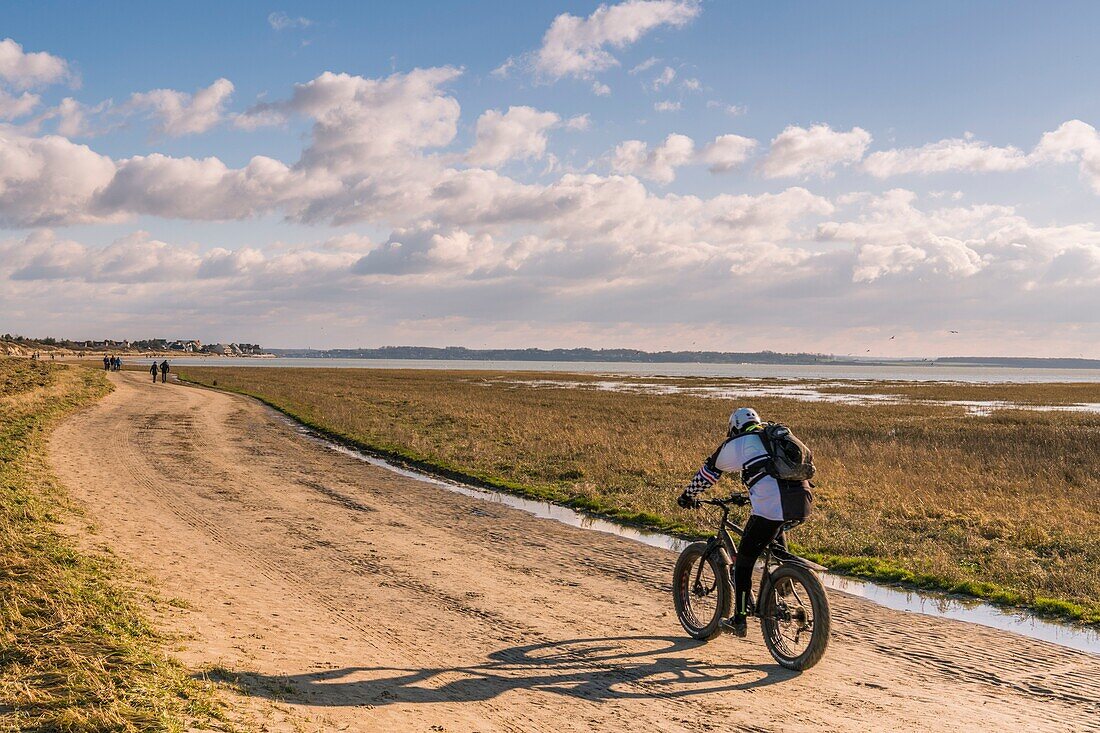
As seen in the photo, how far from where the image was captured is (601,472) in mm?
22391

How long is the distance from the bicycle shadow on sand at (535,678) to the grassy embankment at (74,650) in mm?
767

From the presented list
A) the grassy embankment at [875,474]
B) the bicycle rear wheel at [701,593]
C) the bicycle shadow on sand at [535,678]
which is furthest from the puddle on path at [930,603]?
the bicycle shadow on sand at [535,678]

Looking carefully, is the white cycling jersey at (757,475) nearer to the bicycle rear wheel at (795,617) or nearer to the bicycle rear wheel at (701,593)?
the bicycle rear wheel at (795,617)

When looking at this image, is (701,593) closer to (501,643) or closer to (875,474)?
(501,643)

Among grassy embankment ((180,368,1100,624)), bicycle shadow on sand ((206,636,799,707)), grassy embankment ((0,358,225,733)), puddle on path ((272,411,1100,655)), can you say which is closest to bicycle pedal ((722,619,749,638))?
bicycle shadow on sand ((206,636,799,707))

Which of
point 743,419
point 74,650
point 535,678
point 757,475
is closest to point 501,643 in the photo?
point 535,678

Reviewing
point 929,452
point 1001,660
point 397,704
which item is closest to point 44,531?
point 397,704

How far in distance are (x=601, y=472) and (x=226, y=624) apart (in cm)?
1474

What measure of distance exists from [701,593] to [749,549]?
128 cm

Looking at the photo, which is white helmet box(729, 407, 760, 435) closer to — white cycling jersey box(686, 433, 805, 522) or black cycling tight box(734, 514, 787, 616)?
white cycling jersey box(686, 433, 805, 522)

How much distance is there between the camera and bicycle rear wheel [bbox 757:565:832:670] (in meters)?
7.40

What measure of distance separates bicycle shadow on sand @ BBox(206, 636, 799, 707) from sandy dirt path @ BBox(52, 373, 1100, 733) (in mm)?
26

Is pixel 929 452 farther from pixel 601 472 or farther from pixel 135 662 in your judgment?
pixel 135 662

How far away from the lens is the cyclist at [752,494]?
7.48 metres
